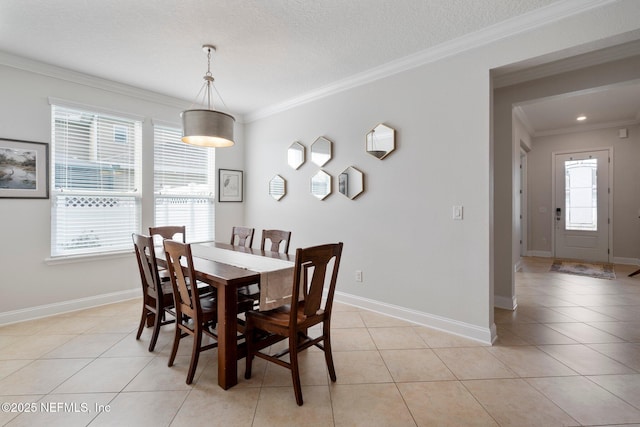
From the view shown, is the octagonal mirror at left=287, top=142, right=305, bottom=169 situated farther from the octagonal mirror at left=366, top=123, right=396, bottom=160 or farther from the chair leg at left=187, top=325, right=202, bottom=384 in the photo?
the chair leg at left=187, top=325, right=202, bottom=384

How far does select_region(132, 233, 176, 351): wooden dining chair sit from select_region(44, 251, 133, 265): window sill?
4.65 ft

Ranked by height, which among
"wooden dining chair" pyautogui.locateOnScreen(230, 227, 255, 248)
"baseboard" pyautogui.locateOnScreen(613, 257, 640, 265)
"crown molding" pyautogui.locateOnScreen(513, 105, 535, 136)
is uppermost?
"crown molding" pyautogui.locateOnScreen(513, 105, 535, 136)

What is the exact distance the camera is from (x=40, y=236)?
10.5 ft

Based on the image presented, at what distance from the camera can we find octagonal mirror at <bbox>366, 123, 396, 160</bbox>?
3203 millimetres

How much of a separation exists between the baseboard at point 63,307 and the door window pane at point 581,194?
827 centimetres

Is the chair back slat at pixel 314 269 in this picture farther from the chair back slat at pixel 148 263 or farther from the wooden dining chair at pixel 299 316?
the chair back slat at pixel 148 263

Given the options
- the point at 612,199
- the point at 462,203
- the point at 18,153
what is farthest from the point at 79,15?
the point at 612,199

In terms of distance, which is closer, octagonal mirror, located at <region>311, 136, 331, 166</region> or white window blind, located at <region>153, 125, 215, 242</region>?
octagonal mirror, located at <region>311, 136, 331, 166</region>

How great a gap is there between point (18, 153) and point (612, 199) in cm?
941

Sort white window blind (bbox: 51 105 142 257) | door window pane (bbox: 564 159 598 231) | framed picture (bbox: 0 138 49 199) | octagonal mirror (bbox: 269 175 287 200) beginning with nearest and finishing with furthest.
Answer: framed picture (bbox: 0 138 49 199) → white window blind (bbox: 51 105 142 257) → octagonal mirror (bbox: 269 175 287 200) → door window pane (bbox: 564 159 598 231)

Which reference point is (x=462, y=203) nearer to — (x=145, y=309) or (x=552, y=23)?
(x=552, y=23)

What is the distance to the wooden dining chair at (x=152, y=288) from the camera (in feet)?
7.63

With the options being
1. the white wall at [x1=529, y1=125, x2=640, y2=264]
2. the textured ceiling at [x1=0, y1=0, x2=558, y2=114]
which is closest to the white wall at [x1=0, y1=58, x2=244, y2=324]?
the textured ceiling at [x1=0, y1=0, x2=558, y2=114]

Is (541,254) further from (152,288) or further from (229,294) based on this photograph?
(152,288)
